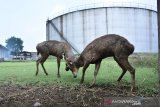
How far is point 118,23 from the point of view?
4269 cm

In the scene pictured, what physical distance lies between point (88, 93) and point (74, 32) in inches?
1343

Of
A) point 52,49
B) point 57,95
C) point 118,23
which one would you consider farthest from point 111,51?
point 118,23

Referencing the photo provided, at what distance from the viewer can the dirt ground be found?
368 inches

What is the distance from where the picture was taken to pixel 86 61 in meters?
11.7

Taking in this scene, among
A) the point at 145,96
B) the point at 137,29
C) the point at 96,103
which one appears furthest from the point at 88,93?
the point at 137,29

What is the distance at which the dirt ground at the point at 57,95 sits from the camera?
934cm

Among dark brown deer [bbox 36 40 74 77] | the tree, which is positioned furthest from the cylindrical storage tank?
dark brown deer [bbox 36 40 74 77]

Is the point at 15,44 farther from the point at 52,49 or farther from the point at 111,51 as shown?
the point at 111,51

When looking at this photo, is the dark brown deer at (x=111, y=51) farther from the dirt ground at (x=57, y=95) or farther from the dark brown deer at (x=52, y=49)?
the dark brown deer at (x=52, y=49)

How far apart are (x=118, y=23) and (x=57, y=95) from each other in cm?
3349

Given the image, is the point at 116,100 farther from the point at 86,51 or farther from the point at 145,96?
the point at 86,51

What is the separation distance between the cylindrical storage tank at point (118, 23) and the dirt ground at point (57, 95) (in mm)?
32035

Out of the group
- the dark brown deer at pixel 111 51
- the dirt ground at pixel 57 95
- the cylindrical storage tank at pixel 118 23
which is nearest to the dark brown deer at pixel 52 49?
the dark brown deer at pixel 111 51

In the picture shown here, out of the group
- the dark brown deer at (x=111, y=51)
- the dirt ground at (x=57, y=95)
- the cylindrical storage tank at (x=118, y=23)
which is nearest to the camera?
the dirt ground at (x=57, y=95)
